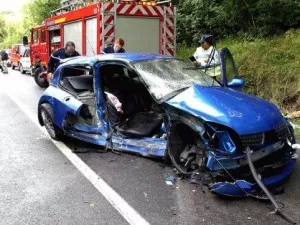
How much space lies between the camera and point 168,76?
239 inches

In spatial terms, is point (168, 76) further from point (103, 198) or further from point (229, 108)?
point (103, 198)

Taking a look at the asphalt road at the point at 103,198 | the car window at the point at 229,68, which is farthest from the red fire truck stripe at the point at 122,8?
the car window at the point at 229,68

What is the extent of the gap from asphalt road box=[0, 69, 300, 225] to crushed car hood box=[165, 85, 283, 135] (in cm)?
76

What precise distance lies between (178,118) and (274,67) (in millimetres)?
5879

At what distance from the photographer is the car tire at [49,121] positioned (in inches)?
284

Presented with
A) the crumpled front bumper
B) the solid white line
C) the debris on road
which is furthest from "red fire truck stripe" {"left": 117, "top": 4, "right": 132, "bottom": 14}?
the crumpled front bumper

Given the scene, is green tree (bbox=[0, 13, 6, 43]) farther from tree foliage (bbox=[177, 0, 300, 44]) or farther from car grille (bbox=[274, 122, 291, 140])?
car grille (bbox=[274, 122, 291, 140])

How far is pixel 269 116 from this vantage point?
482cm

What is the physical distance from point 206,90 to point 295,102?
15.1 ft

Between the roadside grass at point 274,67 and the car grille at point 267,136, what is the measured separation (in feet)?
14.3

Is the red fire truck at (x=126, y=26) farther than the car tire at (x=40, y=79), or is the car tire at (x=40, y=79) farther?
the car tire at (x=40, y=79)

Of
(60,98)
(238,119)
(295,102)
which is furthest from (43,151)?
(295,102)

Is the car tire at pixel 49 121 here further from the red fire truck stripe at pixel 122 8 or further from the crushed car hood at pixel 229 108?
the red fire truck stripe at pixel 122 8

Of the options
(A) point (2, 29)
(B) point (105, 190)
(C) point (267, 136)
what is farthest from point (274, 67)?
(A) point (2, 29)
